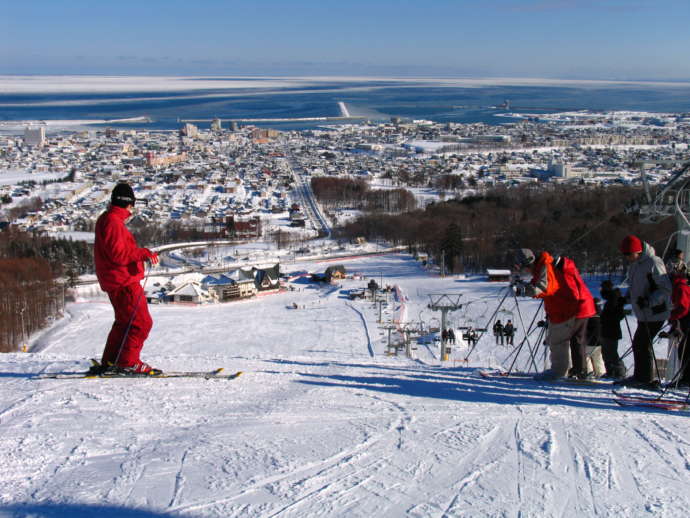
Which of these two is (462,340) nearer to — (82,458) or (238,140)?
(82,458)

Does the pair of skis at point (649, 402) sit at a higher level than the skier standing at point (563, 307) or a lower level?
lower

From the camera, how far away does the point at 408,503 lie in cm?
199

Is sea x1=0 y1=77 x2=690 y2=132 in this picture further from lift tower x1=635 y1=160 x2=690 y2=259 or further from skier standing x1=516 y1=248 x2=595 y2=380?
skier standing x1=516 y1=248 x2=595 y2=380

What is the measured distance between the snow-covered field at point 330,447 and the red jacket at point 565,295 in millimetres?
400

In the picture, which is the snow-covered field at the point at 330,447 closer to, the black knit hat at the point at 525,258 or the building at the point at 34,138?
the black knit hat at the point at 525,258

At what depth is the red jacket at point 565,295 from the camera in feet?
11.4

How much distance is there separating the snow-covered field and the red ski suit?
0.73 ft

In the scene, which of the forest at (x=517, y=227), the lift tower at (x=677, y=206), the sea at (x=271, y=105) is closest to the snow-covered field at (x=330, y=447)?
the lift tower at (x=677, y=206)

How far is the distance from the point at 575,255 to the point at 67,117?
9424 cm

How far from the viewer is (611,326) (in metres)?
3.77

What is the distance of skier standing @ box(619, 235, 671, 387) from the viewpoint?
10.7 ft

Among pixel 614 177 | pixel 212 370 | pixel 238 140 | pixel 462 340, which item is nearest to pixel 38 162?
pixel 238 140

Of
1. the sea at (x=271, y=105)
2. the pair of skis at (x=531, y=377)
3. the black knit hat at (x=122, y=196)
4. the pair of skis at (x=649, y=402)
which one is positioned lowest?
the pair of skis at (x=531, y=377)

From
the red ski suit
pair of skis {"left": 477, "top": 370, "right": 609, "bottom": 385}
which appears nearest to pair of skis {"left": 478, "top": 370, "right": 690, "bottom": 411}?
pair of skis {"left": 477, "top": 370, "right": 609, "bottom": 385}
